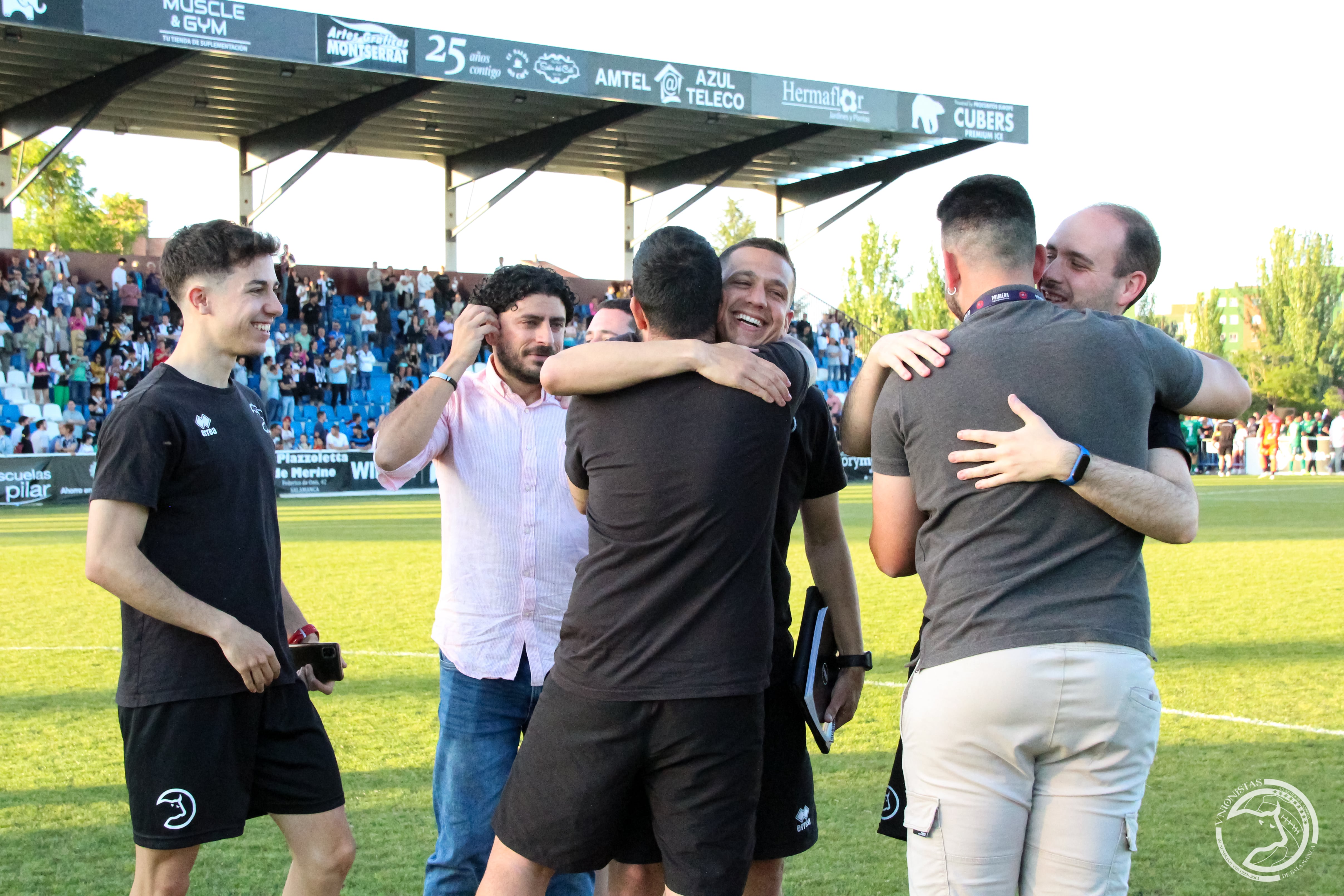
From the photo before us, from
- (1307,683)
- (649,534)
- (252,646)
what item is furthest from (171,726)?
(1307,683)

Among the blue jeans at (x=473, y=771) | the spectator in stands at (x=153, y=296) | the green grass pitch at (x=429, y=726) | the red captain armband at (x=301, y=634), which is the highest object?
the spectator in stands at (x=153, y=296)

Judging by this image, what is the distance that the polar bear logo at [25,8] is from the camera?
22922 millimetres

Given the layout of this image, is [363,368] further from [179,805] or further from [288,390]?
[179,805]

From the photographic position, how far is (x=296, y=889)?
352 cm

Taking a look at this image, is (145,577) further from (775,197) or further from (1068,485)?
(775,197)

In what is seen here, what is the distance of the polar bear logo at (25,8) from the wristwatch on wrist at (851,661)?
24864 mm

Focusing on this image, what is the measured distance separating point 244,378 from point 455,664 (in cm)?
2593

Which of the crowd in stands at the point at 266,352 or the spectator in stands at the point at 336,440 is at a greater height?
the crowd in stands at the point at 266,352

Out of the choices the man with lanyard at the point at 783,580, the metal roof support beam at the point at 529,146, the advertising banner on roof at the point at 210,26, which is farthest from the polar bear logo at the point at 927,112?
the man with lanyard at the point at 783,580

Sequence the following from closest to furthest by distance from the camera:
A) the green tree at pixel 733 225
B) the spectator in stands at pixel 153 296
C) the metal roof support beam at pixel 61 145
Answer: the metal roof support beam at pixel 61 145, the spectator in stands at pixel 153 296, the green tree at pixel 733 225

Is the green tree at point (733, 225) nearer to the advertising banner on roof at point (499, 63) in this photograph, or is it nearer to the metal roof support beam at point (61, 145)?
the advertising banner on roof at point (499, 63)

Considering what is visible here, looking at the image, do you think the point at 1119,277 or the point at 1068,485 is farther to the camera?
the point at 1119,277

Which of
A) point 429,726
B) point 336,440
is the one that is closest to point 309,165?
point 336,440

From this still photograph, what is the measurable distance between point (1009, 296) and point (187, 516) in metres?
2.29
